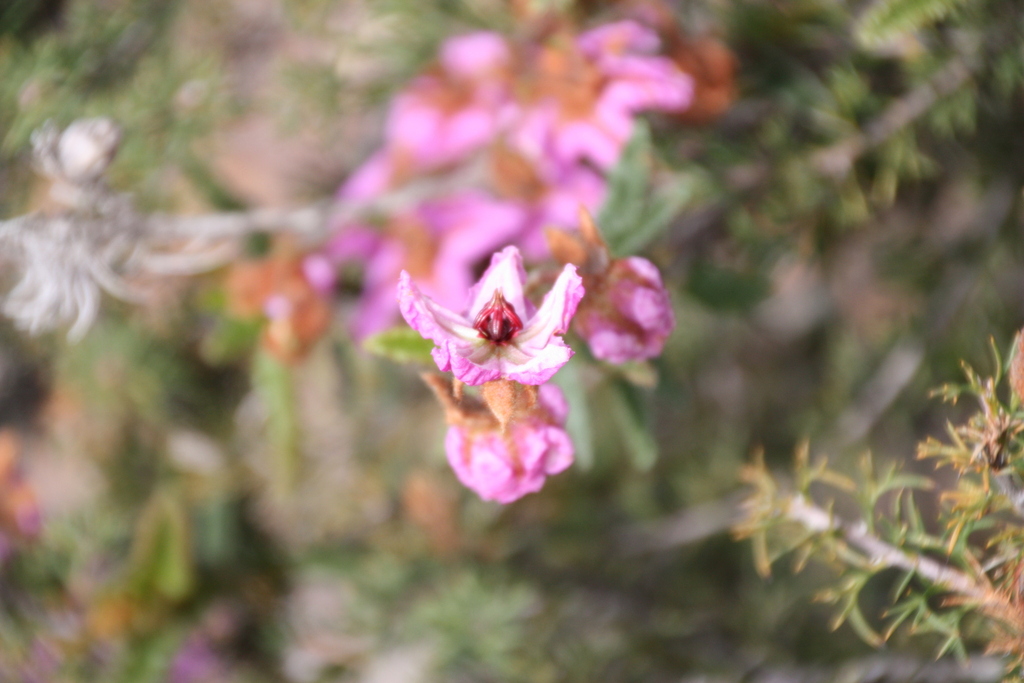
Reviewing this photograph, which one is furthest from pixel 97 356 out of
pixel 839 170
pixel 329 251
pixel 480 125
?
pixel 839 170

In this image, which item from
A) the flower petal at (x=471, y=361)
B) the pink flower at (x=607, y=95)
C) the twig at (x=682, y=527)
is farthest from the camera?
the twig at (x=682, y=527)

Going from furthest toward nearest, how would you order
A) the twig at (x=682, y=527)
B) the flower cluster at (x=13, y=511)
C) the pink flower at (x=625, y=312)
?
1. the twig at (x=682, y=527)
2. the flower cluster at (x=13, y=511)
3. the pink flower at (x=625, y=312)

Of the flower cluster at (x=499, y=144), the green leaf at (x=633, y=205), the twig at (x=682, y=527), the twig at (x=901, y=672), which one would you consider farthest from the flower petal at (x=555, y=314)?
the twig at (x=682, y=527)

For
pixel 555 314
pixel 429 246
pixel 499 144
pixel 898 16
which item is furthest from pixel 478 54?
pixel 555 314

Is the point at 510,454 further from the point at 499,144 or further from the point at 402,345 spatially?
the point at 499,144

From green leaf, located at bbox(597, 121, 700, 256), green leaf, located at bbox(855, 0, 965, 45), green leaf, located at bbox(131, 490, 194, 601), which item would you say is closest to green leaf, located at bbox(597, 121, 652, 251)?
green leaf, located at bbox(597, 121, 700, 256)

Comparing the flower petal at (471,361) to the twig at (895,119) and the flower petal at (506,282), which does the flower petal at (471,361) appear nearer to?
the flower petal at (506,282)
